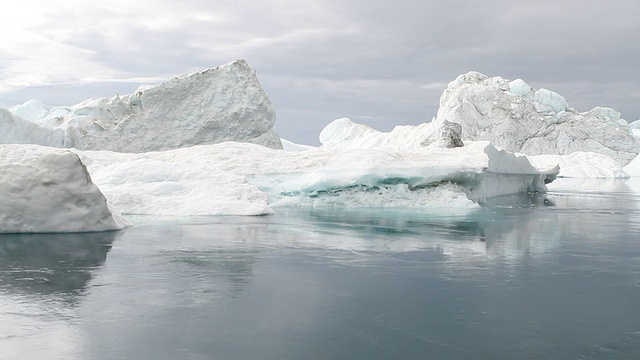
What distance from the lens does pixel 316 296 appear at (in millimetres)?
5898

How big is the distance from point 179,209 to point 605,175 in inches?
2073

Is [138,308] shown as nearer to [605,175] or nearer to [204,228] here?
[204,228]

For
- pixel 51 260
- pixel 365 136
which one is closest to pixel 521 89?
pixel 365 136

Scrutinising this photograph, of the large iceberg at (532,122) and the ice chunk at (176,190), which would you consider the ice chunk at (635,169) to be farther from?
the ice chunk at (176,190)

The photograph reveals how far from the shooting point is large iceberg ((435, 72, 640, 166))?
79500 millimetres

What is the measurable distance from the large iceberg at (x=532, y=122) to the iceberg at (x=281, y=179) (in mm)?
63581

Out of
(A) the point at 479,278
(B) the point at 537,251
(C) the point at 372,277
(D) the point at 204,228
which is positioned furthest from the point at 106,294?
(B) the point at 537,251

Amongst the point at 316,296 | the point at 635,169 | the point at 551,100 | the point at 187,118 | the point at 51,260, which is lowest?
the point at 316,296

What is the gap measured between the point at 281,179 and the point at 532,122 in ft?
232

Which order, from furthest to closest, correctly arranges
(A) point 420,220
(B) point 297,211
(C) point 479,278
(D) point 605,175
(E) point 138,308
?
(D) point 605,175 → (B) point 297,211 → (A) point 420,220 → (C) point 479,278 → (E) point 138,308

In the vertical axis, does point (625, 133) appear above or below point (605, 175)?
above

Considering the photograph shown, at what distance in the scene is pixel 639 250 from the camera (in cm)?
930

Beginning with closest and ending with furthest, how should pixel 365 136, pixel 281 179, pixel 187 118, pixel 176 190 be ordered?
pixel 176 190 < pixel 281 179 < pixel 187 118 < pixel 365 136

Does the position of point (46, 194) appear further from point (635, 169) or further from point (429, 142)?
point (635, 169)
